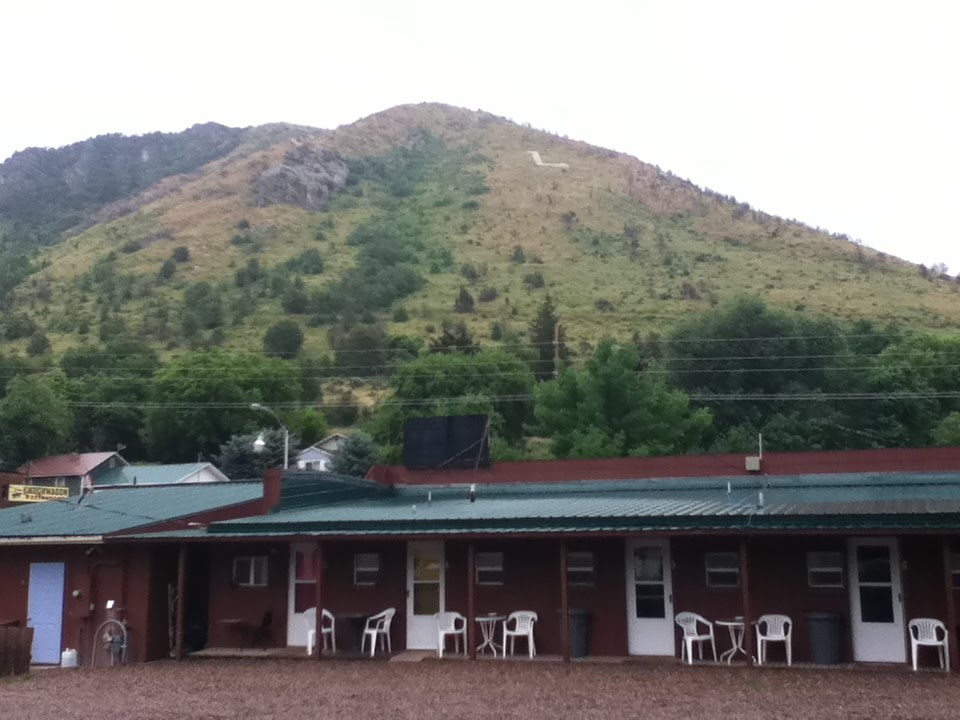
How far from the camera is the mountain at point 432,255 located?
75812mm

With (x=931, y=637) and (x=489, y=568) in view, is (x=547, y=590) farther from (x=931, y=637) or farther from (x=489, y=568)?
(x=931, y=637)

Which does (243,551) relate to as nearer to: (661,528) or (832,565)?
(661,528)

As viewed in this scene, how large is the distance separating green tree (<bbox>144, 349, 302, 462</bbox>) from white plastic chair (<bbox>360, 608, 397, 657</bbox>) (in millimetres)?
40234

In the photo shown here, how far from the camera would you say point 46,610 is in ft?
61.2

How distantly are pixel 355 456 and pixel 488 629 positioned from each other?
29069mm

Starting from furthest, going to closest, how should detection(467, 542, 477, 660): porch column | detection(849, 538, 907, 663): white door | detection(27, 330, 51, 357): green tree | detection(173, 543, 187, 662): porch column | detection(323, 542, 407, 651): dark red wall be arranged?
detection(27, 330, 51, 357): green tree → detection(323, 542, 407, 651): dark red wall → detection(173, 543, 187, 662): porch column → detection(467, 542, 477, 660): porch column → detection(849, 538, 907, 663): white door

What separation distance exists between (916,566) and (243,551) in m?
12.0

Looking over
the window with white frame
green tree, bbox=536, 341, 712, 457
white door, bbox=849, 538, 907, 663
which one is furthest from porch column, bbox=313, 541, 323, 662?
green tree, bbox=536, 341, 712, 457

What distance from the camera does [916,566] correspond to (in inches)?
611

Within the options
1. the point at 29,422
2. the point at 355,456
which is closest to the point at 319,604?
the point at 355,456

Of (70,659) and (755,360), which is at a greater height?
(755,360)

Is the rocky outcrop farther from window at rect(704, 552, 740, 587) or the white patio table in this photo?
window at rect(704, 552, 740, 587)

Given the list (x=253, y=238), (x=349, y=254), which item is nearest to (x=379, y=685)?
(x=349, y=254)

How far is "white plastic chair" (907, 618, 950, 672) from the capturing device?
48.1 ft
